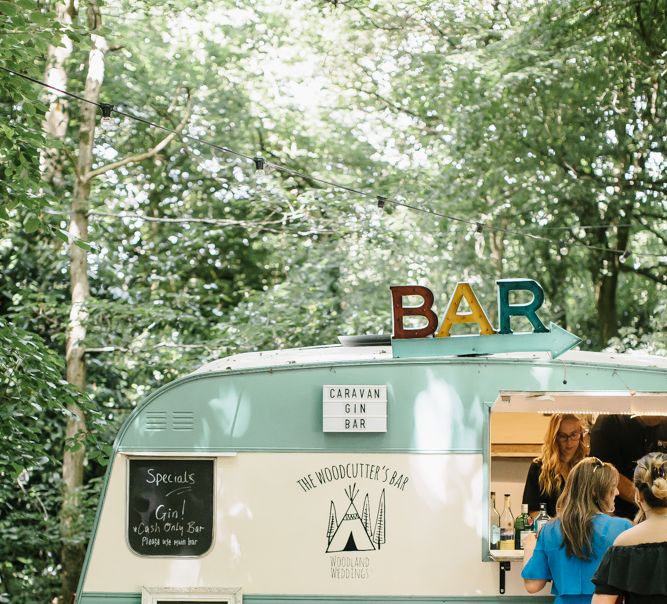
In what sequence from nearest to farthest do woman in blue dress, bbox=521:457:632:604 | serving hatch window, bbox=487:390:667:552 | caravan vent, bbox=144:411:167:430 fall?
woman in blue dress, bbox=521:457:632:604, caravan vent, bbox=144:411:167:430, serving hatch window, bbox=487:390:667:552

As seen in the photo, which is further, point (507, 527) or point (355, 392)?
point (507, 527)

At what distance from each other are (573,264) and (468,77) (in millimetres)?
3208

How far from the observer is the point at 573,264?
15.0 metres

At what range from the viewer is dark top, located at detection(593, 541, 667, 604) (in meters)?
4.14

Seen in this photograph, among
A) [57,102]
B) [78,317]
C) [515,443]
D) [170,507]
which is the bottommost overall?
[170,507]

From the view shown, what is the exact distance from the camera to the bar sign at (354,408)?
19.4ft

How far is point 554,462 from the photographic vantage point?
6926 mm

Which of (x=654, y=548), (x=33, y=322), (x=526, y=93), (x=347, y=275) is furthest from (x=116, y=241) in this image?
(x=654, y=548)

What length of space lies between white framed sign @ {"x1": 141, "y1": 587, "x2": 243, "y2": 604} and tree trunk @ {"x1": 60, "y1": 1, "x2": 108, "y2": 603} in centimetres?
587

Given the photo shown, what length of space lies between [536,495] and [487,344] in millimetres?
1598

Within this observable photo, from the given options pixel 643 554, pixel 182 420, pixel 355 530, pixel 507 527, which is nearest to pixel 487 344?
pixel 355 530

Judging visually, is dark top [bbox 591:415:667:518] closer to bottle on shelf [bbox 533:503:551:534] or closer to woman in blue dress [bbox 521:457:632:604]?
bottle on shelf [bbox 533:503:551:534]

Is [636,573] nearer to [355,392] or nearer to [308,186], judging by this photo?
[355,392]

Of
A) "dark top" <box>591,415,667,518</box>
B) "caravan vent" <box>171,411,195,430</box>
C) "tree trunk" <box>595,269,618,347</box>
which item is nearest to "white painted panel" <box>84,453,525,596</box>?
"caravan vent" <box>171,411,195,430</box>
